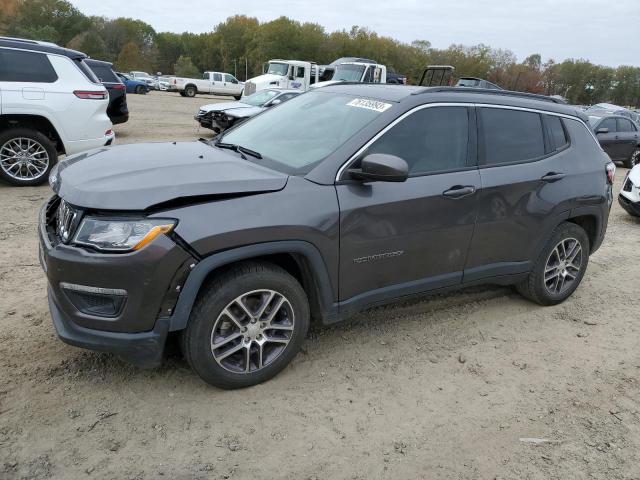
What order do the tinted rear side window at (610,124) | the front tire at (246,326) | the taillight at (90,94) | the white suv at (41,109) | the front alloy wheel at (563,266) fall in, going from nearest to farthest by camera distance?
the front tire at (246,326) < the front alloy wheel at (563,266) < the white suv at (41,109) < the taillight at (90,94) < the tinted rear side window at (610,124)

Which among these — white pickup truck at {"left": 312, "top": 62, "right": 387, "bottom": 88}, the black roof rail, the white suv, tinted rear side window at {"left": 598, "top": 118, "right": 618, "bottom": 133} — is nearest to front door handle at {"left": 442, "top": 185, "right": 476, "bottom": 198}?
the black roof rail

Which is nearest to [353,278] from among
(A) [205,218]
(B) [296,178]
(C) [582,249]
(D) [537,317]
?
(B) [296,178]

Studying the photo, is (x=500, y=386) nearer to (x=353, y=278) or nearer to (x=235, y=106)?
(x=353, y=278)

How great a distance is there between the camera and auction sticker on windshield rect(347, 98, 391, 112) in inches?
137

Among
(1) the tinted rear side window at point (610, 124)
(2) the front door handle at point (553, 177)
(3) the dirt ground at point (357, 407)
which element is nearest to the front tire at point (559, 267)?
(3) the dirt ground at point (357, 407)

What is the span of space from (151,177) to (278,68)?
25.0 m

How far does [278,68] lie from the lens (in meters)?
26.4

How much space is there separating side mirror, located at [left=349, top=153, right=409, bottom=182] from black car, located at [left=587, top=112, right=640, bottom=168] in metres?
13.9

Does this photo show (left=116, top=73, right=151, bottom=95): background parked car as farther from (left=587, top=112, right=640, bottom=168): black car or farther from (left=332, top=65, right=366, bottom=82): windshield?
(left=587, top=112, right=640, bottom=168): black car

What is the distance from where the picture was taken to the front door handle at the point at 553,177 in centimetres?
414

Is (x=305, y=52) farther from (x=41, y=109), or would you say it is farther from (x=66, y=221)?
(x=66, y=221)

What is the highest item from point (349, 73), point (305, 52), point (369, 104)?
point (305, 52)

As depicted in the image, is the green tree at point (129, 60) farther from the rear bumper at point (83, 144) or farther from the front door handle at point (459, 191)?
the front door handle at point (459, 191)

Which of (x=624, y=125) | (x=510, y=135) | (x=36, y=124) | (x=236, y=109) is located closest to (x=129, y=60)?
(x=236, y=109)
